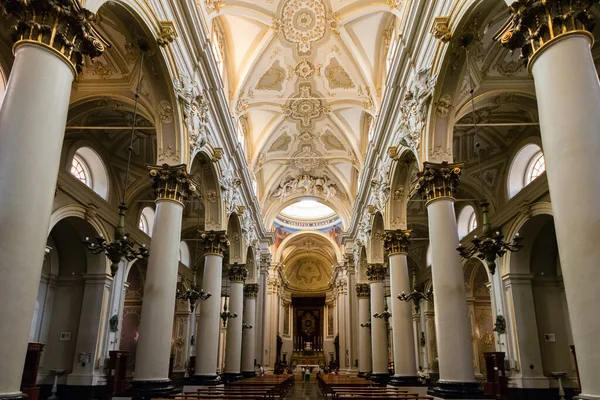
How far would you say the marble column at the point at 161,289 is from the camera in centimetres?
966

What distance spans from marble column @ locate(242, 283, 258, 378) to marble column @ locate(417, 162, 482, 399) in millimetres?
15296

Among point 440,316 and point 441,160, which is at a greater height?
point 441,160

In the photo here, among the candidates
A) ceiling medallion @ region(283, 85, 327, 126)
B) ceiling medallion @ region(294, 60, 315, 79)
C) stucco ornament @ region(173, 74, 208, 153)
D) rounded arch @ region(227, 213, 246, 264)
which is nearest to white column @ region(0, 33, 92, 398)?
stucco ornament @ region(173, 74, 208, 153)

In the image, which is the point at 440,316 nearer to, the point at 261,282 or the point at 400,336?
the point at 400,336

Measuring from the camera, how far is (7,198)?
5.11 meters

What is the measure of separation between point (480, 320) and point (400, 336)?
30.6ft

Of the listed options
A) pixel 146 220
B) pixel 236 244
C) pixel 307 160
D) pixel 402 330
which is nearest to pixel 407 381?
pixel 402 330

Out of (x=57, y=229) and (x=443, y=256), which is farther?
(x=57, y=229)

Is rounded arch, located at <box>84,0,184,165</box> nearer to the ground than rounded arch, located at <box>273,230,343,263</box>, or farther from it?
nearer to the ground

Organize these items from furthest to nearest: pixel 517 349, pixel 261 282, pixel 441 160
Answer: pixel 261 282 → pixel 517 349 → pixel 441 160

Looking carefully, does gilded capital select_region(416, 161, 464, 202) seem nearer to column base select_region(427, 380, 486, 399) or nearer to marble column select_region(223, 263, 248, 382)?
column base select_region(427, 380, 486, 399)

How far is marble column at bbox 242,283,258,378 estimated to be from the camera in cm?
2370

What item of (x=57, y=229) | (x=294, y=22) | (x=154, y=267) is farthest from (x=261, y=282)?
(x=154, y=267)

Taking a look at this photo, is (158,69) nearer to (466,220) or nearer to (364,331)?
(466,220)
